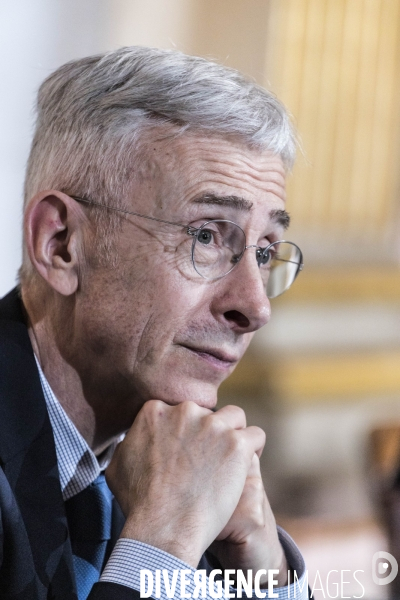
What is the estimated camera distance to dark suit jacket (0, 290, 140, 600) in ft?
3.61

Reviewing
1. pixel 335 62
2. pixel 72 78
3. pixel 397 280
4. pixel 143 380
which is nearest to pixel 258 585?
pixel 143 380

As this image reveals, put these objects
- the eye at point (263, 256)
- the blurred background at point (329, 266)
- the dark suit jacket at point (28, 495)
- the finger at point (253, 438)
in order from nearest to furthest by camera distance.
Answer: the dark suit jacket at point (28, 495) < the finger at point (253, 438) < the eye at point (263, 256) < the blurred background at point (329, 266)

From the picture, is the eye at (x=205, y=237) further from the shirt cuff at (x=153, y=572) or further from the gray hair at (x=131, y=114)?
the shirt cuff at (x=153, y=572)

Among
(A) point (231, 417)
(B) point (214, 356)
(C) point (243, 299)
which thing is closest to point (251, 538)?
(A) point (231, 417)

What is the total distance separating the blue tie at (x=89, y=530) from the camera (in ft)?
4.22

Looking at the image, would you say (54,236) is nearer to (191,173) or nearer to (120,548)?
(191,173)

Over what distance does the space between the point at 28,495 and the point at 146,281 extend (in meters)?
0.43

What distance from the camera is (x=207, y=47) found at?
3447 mm

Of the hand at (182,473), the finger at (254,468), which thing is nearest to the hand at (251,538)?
the finger at (254,468)

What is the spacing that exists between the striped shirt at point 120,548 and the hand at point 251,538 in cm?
5

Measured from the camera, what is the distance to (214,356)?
1338 mm

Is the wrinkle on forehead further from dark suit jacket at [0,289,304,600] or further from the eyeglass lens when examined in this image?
dark suit jacket at [0,289,304,600]

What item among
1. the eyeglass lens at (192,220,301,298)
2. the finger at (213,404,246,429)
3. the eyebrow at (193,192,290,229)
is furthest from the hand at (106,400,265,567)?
the eyebrow at (193,192,290,229)

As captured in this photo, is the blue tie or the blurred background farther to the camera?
the blurred background
